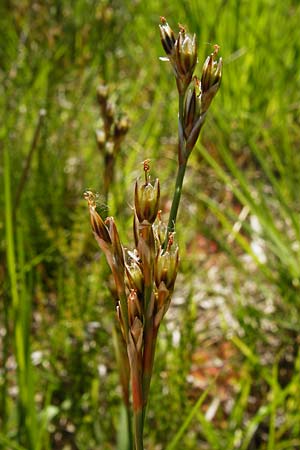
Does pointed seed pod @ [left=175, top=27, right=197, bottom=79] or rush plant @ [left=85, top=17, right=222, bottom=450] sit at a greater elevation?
pointed seed pod @ [left=175, top=27, right=197, bottom=79]

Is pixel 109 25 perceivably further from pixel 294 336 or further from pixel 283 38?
pixel 294 336

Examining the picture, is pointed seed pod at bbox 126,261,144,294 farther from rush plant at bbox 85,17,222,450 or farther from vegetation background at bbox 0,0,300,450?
vegetation background at bbox 0,0,300,450

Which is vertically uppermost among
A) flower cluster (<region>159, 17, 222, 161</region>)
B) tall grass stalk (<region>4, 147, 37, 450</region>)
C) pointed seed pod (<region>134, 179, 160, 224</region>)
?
flower cluster (<region>159, 17, 222, 161</region>)

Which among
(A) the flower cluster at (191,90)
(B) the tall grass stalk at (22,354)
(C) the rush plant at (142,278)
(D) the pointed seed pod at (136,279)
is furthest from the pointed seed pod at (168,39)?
(B) the tall grass stalk at (22,354)

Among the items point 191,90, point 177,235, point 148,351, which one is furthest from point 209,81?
point 177,235

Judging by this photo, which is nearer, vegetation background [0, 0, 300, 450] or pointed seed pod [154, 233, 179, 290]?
pointed seed pod [154, 233, 179, 290]

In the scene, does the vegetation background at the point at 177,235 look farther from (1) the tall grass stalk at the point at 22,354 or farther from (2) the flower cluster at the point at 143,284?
(2) the flower cluster at the point at 143,284

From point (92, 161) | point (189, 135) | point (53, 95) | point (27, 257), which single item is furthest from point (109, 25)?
point (189, 135)

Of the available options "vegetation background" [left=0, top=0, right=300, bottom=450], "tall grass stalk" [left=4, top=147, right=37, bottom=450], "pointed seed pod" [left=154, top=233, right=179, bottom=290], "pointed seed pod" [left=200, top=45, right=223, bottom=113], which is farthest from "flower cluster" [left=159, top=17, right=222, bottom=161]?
"tall grass stalk" [left=4, top=147, right=37, bottom=450]
